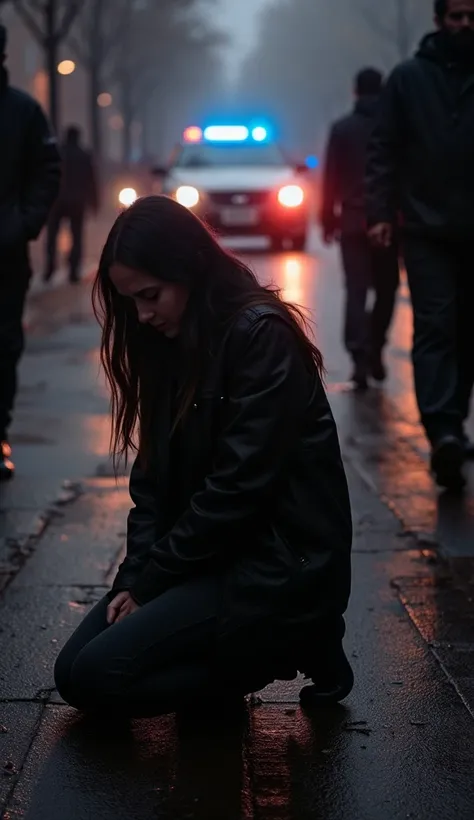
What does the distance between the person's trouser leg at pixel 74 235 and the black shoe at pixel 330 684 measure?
15601 millimetres

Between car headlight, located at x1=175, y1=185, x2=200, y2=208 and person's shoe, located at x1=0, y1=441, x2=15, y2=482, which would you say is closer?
person's shoe, located at x1=0, y1=441, x2=15, y2=482

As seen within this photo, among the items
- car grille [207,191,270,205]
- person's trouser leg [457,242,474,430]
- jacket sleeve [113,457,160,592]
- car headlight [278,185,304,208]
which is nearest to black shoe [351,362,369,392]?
person's trouser leg [457,242,474,430]

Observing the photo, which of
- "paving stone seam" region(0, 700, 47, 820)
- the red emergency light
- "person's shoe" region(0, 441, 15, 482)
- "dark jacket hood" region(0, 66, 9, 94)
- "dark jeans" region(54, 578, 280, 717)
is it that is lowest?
the red emergency light

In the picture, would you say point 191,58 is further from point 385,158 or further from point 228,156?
point 385,158

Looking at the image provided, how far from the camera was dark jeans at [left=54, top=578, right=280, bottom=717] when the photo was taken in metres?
3.48

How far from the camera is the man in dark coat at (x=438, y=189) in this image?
6.30 m

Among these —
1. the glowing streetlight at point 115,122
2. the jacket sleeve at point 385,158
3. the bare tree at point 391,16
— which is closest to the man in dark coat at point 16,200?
the jacket sleeve at point 385,158

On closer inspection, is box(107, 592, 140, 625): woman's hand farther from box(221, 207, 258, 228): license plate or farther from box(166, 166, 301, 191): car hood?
box(221, 207, 258, 228): license plate

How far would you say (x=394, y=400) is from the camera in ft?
29.5

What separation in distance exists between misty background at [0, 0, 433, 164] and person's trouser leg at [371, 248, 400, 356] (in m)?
28.6

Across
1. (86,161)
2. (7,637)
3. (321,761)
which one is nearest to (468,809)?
(321,761)

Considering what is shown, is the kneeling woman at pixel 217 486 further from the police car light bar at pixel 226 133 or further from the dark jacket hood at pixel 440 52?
the police car light bar at pixel 226 133

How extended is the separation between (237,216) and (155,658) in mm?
19037

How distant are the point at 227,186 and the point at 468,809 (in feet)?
64.0
